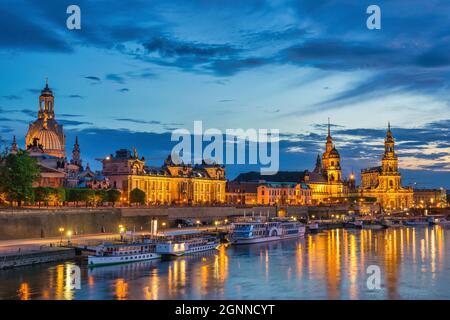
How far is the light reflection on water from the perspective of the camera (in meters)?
32.7

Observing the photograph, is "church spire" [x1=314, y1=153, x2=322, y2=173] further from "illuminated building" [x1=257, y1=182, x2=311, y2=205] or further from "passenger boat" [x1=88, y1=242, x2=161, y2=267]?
"passenger boat" [x1=88, y1=242, x2=161, y2=267]

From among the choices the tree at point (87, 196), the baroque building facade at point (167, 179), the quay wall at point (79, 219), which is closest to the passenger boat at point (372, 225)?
the baroque building facade at point (167, 179)

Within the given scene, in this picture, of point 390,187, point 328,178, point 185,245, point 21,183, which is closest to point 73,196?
point 21,183

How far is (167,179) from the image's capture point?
99250 millimetres

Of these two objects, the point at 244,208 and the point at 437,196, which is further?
the point at 437,196

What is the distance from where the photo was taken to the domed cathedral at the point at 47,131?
103 meters

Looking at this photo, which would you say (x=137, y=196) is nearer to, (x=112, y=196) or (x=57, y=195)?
(x=112, y=196)

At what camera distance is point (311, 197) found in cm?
14300

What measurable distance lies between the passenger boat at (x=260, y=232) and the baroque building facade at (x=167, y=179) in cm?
2525

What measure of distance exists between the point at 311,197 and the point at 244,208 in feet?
156

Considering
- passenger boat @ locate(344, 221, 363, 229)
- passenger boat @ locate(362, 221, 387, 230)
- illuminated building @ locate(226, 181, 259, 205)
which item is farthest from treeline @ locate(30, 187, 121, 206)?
passenger boat @ locate(362, 221, 387, 230)
